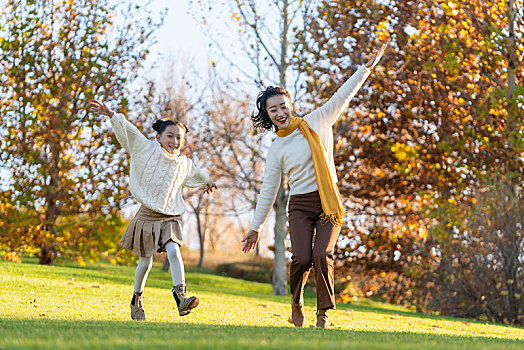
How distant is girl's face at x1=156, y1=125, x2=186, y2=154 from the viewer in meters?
6.05

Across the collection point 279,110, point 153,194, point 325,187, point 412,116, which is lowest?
point 153,194

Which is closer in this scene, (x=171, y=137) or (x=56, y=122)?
(x=171, y=137)

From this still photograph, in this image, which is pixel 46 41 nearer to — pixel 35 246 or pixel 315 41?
pixel 35 246

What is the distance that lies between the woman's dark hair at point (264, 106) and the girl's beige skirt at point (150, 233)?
4.03 feet

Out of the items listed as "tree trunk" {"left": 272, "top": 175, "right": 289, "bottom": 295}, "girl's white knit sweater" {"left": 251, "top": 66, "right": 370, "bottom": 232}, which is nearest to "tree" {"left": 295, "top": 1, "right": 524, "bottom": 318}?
"tree trunk" {"left": 272, "top": 175, "right": 289, "bottom": 295}

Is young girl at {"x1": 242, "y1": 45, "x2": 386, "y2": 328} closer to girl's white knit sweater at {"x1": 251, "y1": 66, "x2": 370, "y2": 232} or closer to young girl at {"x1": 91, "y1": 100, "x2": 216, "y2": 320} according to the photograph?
girl's white knit sweater at {"x1": 251, "y1": 66, "x2": 370, "y2": 232}

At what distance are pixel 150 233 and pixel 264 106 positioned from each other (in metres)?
1.57

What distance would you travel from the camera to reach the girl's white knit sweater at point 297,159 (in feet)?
18.1

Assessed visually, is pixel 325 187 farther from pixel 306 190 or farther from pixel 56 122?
pixel 56 122

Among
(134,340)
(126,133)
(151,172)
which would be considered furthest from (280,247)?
(134,340)

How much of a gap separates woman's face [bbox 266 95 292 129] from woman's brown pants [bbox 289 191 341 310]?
69cm

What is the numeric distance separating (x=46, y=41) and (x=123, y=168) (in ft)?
12.8

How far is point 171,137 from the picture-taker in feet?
19.8

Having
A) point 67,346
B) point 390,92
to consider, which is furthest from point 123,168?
point 67,346
